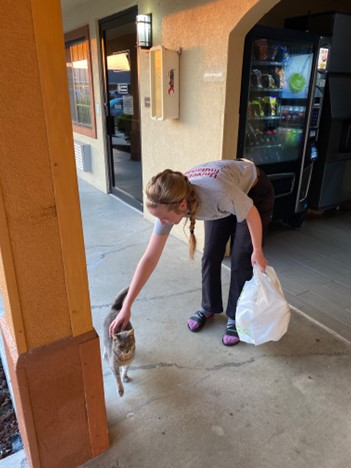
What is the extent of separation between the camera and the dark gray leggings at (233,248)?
7.17 feet

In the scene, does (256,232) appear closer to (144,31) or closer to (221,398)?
(221,398)

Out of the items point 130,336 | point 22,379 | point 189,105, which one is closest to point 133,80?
point 189,105

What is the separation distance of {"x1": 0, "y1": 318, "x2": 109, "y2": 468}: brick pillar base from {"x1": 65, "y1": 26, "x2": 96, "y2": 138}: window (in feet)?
14.8

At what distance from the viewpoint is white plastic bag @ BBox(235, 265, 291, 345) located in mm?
2004

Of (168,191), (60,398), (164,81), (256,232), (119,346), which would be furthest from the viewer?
(164,81)

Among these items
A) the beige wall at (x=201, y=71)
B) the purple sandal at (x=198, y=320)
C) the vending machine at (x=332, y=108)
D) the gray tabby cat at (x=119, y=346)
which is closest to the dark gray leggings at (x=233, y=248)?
the purple sandal at (x=198, y=320)

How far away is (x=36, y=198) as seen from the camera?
1183 mm

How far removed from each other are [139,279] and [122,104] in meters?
3.68

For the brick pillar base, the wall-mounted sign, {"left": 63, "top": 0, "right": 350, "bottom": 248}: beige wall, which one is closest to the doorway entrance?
{"left": 63, "top": 0, "right": 350, "bottom": 248}: beige wall

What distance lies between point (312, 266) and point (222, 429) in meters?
2.00

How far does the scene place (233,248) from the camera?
7.45 ft

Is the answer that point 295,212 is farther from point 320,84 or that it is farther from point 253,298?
point 253,298

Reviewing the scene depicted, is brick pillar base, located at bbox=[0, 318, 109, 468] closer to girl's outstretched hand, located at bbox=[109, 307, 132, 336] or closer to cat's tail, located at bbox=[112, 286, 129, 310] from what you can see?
girl's outstretched hand, located at bbox=[109, 307, 132, 336]

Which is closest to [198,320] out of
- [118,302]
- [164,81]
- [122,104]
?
[118,302]
